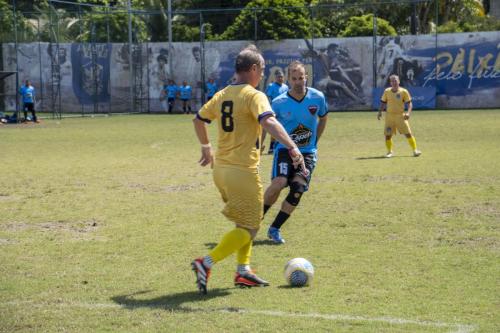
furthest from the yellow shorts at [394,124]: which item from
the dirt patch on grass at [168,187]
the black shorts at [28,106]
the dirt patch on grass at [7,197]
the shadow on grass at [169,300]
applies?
the black shorts at [28,106]

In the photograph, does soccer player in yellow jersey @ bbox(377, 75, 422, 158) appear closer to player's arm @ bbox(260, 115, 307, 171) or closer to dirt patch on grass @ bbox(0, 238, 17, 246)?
dirt patch on grass @ bbox(0, 238, 17, 246)

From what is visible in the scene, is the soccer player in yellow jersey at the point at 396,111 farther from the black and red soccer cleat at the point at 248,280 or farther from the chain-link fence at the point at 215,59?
the chain-link fence at the point at 215,59

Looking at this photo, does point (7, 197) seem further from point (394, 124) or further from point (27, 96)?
point (27, 96)

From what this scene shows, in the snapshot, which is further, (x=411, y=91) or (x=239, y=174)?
(x=411, y=91)

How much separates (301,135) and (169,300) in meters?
3.63

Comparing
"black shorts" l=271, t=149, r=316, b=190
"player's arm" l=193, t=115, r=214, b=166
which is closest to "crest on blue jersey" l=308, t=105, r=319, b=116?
"black shorts" l=271, t=149, r=316, b=190

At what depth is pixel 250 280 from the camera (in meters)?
6.76

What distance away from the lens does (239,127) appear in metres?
6.62

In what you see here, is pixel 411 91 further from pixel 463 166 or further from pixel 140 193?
pixel 140 193

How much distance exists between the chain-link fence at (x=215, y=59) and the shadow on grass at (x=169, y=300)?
35.5 m

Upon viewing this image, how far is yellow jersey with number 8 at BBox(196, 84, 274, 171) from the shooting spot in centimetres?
654

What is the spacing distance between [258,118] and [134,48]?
129 feet

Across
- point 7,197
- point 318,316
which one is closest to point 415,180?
point 7,197

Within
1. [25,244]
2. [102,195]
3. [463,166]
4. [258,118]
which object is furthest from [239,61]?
[463,166]
